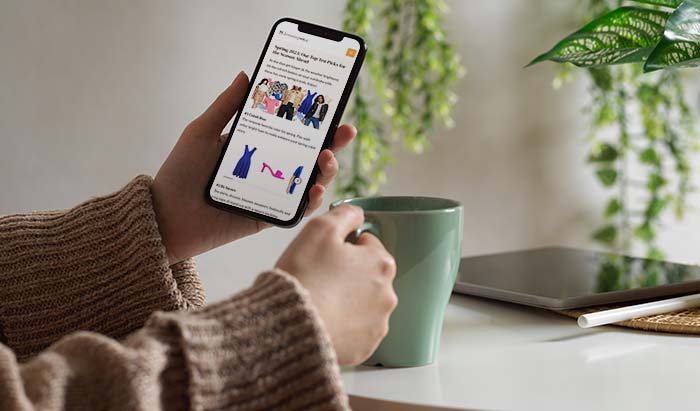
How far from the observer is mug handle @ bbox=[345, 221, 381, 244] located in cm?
61

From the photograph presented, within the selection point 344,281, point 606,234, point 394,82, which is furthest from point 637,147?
point 344,281

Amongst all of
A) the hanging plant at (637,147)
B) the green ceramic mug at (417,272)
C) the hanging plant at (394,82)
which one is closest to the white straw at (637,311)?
the green ceramic mug at (417,272)

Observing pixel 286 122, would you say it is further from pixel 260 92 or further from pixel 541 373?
pixel 541 373

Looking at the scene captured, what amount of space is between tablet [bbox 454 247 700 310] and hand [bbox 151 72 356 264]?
219 millimetres

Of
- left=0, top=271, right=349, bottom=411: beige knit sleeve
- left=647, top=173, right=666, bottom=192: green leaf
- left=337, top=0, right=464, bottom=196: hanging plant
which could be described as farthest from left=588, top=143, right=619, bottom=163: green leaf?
left=0, top=271, right=349, bottom=411: beige knit sleeve

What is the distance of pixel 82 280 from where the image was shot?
0.78m

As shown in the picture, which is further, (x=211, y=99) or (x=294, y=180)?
(x=211, y=99)

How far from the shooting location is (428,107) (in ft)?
5.08

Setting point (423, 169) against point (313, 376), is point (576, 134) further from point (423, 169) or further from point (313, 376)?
point (313, 376)

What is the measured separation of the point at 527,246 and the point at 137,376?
149cm

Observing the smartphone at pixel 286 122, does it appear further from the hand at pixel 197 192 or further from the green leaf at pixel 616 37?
the green leaf at pixel 616 37

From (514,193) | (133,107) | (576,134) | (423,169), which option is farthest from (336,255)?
(576,134)

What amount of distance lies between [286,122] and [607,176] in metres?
1.22

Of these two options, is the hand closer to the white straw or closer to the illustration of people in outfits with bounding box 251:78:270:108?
the illustration of people in outfits with bounding box 251:78:270:108
